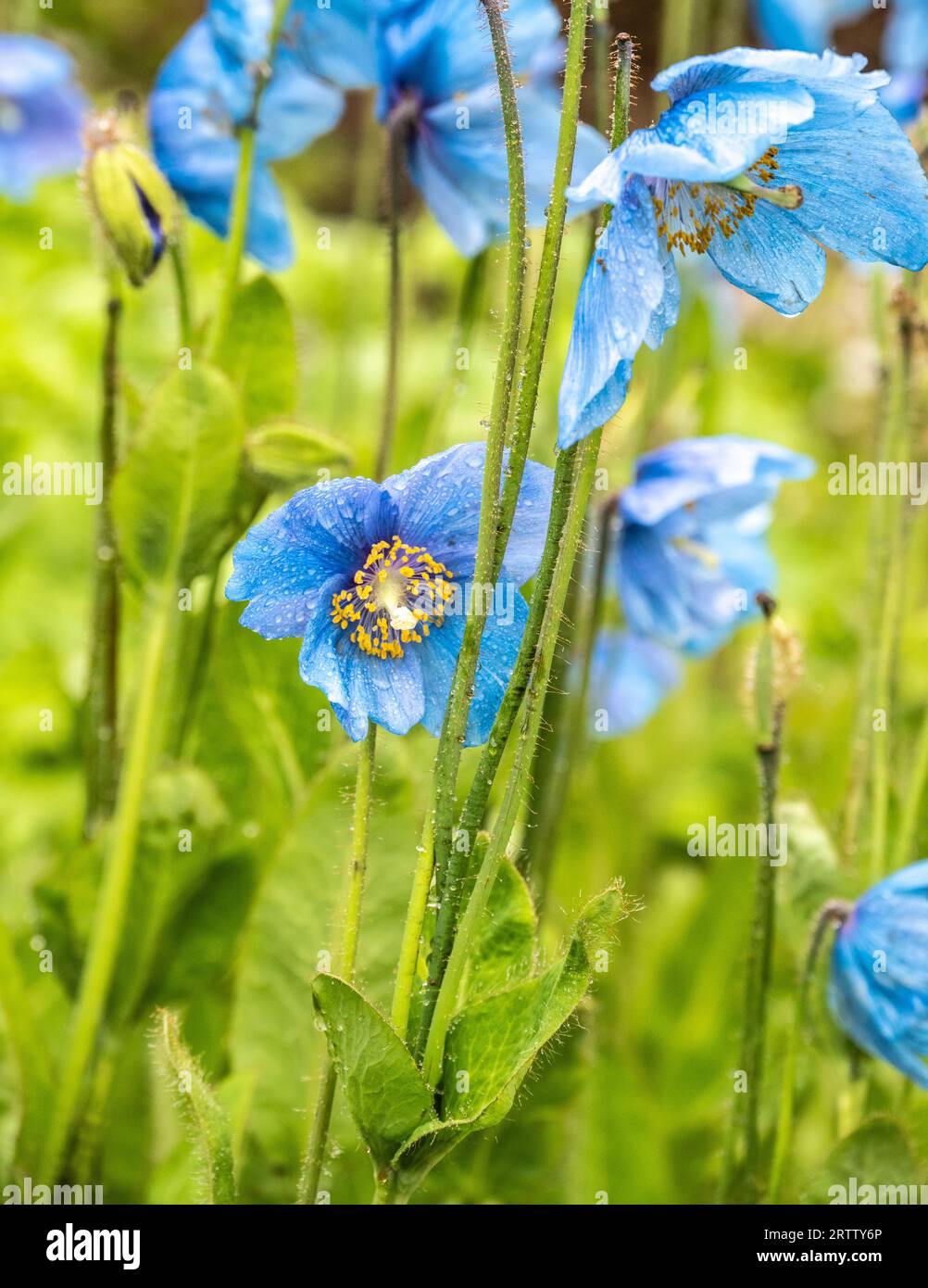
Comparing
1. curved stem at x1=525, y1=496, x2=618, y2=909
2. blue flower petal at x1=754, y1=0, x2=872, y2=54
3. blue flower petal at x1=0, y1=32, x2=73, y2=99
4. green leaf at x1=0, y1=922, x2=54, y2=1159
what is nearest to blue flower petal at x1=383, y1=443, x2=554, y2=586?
curved stem at x1=525, y1=496, x2=618, y2=909

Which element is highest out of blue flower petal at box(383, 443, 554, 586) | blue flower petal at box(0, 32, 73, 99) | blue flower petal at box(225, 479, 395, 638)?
blue flower petal at box(0, 32, 73, 99)

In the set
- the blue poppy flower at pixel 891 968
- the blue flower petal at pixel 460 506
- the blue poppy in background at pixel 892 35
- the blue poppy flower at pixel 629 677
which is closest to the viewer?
the blue flower petal at pixel 460 506

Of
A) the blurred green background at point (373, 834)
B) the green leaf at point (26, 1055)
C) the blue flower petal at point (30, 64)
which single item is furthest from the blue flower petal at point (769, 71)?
the blue flower petal at point (30, 64)

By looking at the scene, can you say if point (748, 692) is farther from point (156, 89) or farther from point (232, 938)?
point (156, 89)

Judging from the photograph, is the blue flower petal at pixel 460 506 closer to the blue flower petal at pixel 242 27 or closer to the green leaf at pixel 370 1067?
the green leaf at pixel 370 1067

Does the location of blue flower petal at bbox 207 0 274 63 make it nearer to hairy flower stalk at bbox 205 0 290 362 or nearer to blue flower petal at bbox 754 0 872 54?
hairy flower stalk at bbox 205 0 290 362
